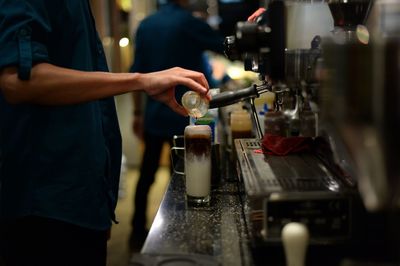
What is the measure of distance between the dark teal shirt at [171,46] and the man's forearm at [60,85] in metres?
1.75

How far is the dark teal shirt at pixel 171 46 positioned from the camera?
3.08 m

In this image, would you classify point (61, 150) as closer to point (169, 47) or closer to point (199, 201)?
point (199, 201)

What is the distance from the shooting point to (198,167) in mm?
1409

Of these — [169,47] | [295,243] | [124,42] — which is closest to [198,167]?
[295,243]

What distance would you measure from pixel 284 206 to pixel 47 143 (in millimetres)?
635

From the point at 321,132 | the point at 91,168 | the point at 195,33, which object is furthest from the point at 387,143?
the point at 195,33

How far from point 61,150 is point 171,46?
184cm

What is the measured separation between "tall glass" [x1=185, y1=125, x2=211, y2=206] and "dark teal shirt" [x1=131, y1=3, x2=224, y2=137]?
5.36 ft

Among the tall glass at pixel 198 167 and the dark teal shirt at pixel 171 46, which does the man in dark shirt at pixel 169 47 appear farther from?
the tall glass at pixel 198 167

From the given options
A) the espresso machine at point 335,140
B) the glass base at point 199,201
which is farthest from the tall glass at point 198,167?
the espresso machine at point 335,140

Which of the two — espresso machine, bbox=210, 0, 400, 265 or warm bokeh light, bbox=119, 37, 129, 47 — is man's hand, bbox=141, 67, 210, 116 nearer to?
espresso machine, bbox=210, 0, 400, 265

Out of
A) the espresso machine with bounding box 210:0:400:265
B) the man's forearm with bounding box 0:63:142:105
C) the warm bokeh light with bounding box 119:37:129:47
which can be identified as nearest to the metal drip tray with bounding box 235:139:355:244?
the espresso machine with bounding box 210:0:400:265

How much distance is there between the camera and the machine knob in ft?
3.10

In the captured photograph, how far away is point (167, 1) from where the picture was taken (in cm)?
321
